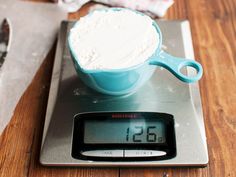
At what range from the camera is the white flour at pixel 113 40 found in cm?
50

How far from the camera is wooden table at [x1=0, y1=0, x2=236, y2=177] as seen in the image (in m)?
0.50

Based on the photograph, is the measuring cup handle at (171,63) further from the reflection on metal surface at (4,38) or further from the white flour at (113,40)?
the reflection on metal surface at (4,38)

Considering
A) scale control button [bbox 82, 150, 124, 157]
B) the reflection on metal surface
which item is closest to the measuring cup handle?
scale control button [bbox 82, 150, 124, 157]

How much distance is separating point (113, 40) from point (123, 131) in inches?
4.9

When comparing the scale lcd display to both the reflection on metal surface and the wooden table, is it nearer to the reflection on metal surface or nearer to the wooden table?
the wooden table

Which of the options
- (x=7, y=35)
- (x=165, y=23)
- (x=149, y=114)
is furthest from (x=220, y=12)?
(x=7, y=35)

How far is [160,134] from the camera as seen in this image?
0.52 meters

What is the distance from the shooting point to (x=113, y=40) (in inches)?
21.1

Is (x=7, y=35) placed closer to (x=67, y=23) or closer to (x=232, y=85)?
(x=67, y=23)

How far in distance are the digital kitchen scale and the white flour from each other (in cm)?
7

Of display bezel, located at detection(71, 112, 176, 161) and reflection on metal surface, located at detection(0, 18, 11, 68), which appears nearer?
display bezel, located at detection(71, 112, 176, 161)

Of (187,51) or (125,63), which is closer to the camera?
(125,63)

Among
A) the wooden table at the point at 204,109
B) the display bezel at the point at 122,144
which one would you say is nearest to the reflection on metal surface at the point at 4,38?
the wooden table at the point at 204,109

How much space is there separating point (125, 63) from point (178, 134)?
120 mm
